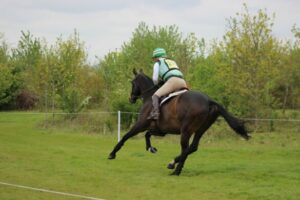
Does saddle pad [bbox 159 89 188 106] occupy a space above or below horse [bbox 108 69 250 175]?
above

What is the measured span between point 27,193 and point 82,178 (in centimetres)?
198

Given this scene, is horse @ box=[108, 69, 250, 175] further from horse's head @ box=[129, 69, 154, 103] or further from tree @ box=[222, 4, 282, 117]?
tree @ box=[222, 4, 282, 117]

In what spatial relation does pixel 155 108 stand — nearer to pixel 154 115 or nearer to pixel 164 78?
pixel 154 115

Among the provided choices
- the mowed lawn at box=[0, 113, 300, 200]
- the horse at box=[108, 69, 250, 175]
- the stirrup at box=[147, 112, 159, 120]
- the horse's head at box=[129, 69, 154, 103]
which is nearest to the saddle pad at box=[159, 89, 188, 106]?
the horse at box=[108, 69, 250, 175]

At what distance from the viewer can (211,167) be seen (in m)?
12.5

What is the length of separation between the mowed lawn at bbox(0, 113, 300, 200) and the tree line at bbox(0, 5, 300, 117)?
24.5 ft

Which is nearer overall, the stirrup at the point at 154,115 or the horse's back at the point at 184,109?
the horse's back at the point at 184,109

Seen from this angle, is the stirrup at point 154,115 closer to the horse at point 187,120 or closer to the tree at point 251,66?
the horse at point 187,120

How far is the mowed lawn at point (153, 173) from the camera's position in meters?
8.80

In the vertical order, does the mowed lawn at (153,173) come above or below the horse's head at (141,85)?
below

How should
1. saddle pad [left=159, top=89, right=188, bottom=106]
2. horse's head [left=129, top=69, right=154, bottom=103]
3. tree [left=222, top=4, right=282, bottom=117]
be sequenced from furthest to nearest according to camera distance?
tree [left=222, top=4, right=282, bottom=117], horse's head [left=129, top=69, right=154, bottom=103], saddle pad [left=159, top=89, right=188, bottom=106]

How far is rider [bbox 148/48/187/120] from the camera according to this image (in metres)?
11.2

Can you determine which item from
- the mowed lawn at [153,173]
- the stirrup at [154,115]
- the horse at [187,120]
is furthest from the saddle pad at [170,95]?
the mowed lawn at [153,173]

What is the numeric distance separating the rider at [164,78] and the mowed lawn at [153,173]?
5.57 ft
